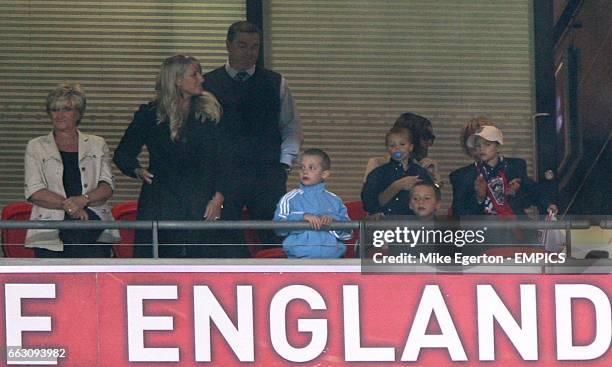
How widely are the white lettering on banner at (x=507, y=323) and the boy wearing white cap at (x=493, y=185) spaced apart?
0.53 metres

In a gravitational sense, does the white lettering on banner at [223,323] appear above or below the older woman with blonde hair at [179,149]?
below

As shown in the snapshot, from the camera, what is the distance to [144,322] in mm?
8742

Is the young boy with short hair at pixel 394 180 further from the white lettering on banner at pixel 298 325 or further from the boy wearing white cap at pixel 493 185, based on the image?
the white lettering on banner at pixel 298 325

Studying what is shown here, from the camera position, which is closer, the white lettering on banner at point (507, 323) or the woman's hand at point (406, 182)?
the white lettering on banner at point (507, 323)

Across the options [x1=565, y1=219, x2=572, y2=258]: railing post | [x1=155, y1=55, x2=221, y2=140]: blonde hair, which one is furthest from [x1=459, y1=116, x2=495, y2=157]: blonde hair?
[x1=155, y1=55, x2=221, y2=140]: blonde hair

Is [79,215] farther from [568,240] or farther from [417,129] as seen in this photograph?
[568,240]

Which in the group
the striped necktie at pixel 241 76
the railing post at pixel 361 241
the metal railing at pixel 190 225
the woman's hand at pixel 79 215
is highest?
the striped necktie at pixel 241 76

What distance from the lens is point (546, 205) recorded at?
936 cm

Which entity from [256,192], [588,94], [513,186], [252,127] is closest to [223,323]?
[256,192]

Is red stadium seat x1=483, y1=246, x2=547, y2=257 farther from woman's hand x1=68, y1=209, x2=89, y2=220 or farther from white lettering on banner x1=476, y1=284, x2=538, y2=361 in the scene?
woman's hand x1=68, y1=209, x2=89, y2=220

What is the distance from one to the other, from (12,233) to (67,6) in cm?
183

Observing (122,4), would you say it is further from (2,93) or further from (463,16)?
(463,16)

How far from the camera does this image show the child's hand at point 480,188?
9180 mm

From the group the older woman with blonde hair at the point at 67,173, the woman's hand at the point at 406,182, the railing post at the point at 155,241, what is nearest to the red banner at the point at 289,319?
the railing post at the point at 155,241
